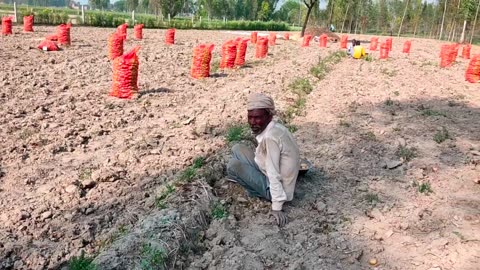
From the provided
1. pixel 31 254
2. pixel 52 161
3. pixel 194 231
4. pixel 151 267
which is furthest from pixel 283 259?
pixel 52 161

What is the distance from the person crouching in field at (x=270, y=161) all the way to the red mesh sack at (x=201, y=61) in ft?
20.2

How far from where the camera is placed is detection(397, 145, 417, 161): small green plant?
5248 millimetres

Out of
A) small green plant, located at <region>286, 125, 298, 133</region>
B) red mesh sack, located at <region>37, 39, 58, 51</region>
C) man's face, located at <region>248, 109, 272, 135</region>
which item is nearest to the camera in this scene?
man's face, located at <region>248, 109, 272, 135</region>


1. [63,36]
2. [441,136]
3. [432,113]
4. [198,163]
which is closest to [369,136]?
[441,136]

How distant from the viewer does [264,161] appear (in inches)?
147

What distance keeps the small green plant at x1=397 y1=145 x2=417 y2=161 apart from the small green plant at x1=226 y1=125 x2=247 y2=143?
1.97 metres

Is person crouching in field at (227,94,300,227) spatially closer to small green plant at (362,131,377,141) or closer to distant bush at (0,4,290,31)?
small green plant at (362,131,377,141)

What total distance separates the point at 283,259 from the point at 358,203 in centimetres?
122

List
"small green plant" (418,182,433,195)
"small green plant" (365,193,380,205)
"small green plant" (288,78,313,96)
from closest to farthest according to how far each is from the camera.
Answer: "small green plant" (365,193,380,205) < "small green plant" (418,182,433,195) < "small green plant" (288,78,313,96)

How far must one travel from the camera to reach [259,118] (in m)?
3.42

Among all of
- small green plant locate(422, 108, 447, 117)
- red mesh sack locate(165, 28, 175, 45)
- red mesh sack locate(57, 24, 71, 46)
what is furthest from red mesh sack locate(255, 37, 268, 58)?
small green plant locate(422, 108, 447, 117)

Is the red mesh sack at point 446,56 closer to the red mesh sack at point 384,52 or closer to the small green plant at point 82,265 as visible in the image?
the red mesh sack at point 384,52

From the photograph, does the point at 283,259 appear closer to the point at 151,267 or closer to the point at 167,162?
the point at 151,267

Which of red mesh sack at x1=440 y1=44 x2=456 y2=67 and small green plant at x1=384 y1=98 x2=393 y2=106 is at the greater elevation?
red mesh sack at x1=440 y1=44 x2=456 y2=67
